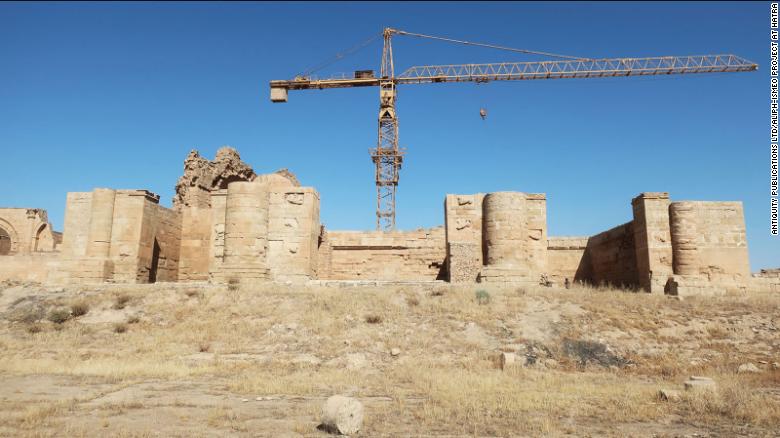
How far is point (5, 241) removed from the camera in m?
32.6

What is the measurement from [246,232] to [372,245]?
5.06 m

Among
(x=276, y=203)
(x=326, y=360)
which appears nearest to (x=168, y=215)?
(x=276, y=203)

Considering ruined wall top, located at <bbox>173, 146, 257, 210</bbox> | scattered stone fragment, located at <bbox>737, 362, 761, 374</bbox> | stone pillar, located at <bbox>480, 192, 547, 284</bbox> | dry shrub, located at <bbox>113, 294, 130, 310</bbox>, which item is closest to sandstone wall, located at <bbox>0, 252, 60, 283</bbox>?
ruined wall top, located at <bbox>173, 146, 257, 210</bbox>

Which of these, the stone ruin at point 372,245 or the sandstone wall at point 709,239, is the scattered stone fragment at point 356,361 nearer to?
the stone ruin at point 372,245

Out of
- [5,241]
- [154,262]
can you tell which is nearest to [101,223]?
[154,262]

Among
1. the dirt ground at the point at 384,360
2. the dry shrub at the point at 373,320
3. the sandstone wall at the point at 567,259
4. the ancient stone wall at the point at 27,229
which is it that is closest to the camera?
the dirt ground at the point at 384,360

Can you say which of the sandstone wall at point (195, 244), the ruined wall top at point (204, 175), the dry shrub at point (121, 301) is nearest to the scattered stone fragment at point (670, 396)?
the dry shrub at point (121, 301)

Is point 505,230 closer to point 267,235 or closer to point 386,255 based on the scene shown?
point 386,255

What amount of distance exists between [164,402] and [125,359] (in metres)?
4.34

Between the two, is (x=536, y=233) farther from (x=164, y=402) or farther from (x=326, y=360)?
(x=164, y=402)

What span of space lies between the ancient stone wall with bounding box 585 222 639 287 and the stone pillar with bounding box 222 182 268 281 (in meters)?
11.7

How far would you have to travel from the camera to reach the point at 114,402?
7.25 m

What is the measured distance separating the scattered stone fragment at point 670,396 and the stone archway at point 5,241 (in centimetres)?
3709

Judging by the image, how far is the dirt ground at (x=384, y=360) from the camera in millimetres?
6379
